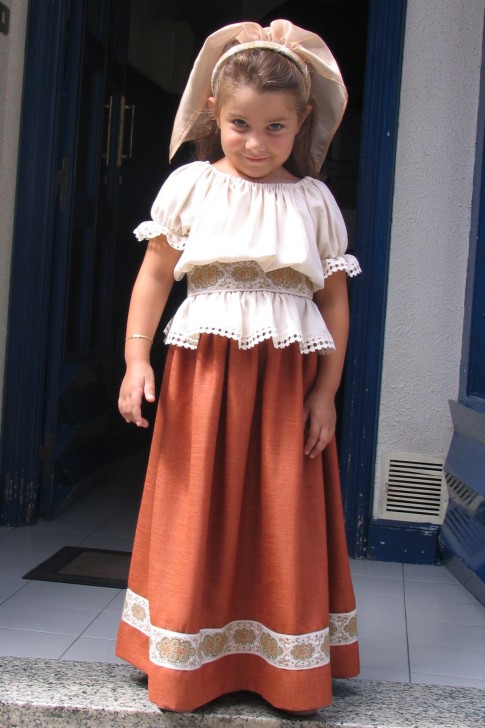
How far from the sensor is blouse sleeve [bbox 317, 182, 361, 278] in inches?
79.7

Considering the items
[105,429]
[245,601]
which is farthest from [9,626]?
[105,429]

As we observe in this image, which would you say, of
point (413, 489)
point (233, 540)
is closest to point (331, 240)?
point (233, 540)

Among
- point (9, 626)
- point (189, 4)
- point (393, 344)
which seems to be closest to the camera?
point (9, 626)

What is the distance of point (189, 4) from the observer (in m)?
5.95

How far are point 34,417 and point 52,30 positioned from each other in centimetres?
154

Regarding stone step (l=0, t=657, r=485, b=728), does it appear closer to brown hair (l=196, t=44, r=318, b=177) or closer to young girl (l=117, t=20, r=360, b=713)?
young girl (l=117, t=20, r=360, b=713)

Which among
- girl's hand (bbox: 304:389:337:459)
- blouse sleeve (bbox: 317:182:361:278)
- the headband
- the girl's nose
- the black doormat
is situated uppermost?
the headband

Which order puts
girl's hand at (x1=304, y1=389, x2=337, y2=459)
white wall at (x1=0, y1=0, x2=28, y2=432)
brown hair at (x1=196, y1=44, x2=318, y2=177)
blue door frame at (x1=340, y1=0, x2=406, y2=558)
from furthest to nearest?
1. white wall at (x1=0, y1=0, x2=28, y2=432)
2. blue door frame at (x1=340, y1=0, x2=406, y2=558)
3. girl's hand at (x1=304, y1=389, x2=337, y2=459)
4. brown hair at (x1=196, y1=44, x2=318, y2=177)

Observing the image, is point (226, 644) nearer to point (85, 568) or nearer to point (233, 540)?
point (233, 540)

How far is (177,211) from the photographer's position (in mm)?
1963

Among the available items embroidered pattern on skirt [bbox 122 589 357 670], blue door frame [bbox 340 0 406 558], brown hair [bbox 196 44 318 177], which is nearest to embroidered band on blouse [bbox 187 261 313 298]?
brown hair [bbox 196 44 318 177]

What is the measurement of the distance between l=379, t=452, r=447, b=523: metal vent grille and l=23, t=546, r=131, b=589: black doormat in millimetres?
1023

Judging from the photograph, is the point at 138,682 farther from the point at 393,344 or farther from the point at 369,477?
the point at 393,344

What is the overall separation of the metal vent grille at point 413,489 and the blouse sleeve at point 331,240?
58.8 inches
